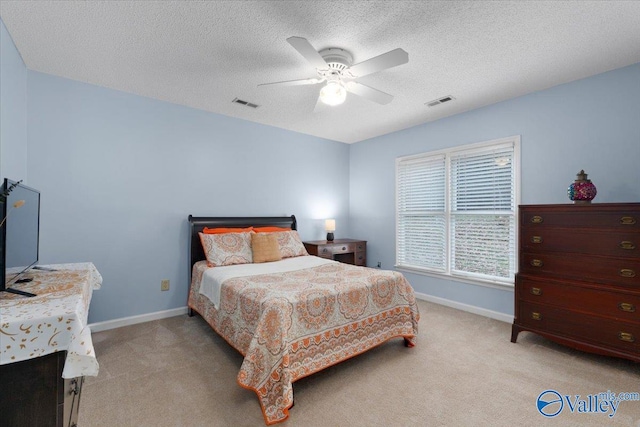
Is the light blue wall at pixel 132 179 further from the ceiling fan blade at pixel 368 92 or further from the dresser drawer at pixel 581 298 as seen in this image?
the dresser drawer at pixel 581 298

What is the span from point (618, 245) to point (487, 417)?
5.71 feet

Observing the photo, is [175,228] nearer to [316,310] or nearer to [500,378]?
[316,310]

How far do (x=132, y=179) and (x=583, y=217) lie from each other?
4.40 metres

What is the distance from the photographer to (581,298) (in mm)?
2361

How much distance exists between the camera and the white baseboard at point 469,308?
326 cm

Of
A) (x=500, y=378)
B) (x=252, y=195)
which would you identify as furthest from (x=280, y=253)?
(x=500, y=378)

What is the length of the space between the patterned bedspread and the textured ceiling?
1893mm

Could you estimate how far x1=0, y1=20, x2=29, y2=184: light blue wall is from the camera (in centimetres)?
206

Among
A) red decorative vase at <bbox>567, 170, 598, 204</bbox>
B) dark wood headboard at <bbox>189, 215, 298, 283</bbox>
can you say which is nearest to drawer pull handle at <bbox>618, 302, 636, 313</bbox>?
red decorative vase at <bbox>567, 170, 598, 204</bbox>

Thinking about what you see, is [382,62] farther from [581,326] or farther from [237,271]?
[581,326]

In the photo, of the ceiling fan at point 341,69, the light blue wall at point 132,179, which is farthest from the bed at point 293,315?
the ceiling fan at point 341,69

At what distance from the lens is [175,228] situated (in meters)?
3.43

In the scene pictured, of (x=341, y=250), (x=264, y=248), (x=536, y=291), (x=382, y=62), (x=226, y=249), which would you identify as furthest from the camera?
(x=341, y=250)

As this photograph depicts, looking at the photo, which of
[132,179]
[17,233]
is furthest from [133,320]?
[17,233]
